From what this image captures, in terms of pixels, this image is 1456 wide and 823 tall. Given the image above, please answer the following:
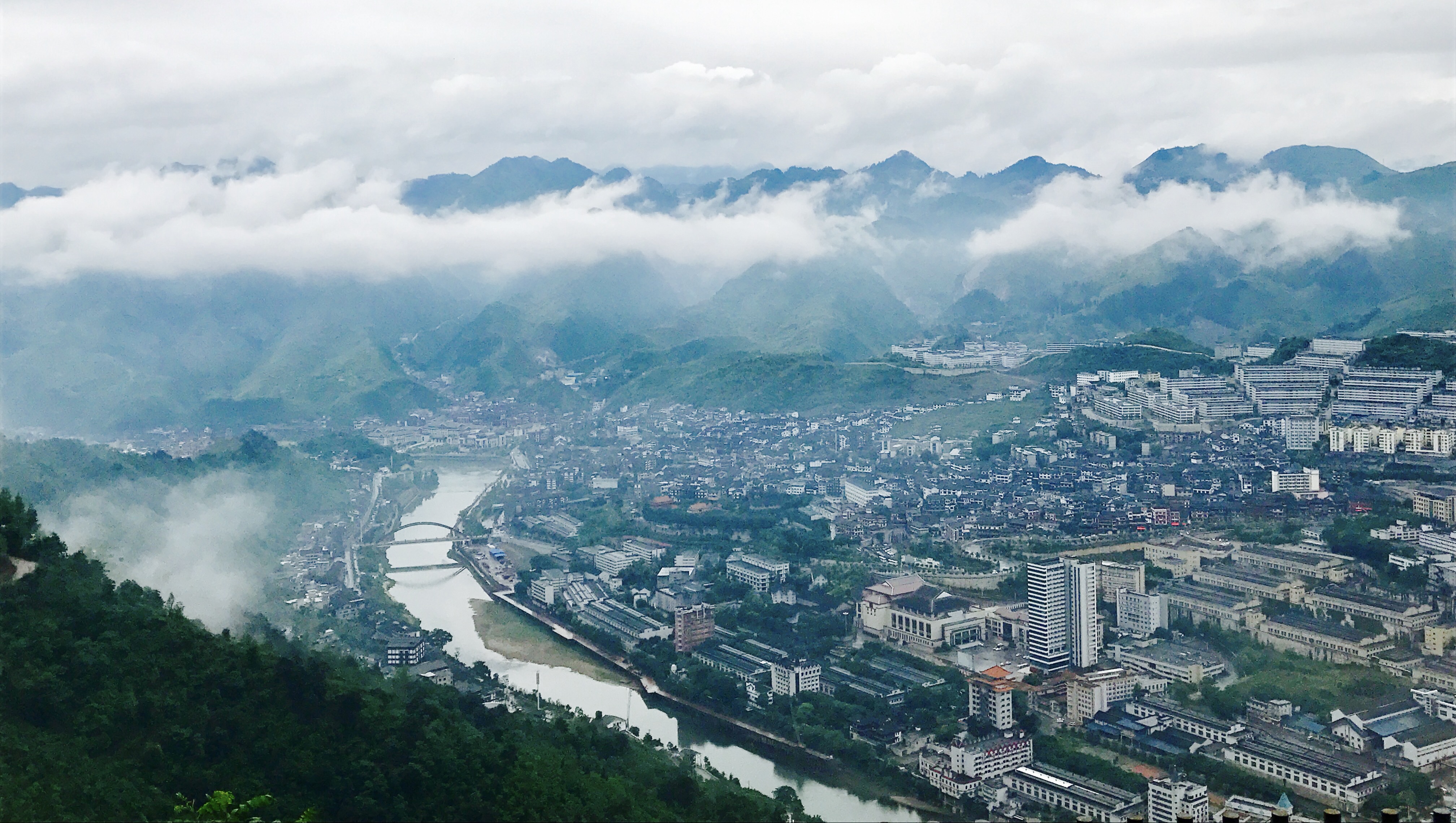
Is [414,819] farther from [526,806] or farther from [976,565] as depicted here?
[976,565]

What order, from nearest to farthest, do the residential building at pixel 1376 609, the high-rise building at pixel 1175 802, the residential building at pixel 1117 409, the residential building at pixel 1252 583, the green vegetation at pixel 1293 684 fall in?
the high-rise building at pixel 1175 802
the green vegetation at pixel 1293 684
the residential building at pixel 1376 609
the residential building at pixel 1252 583
the residential building at pixel 1117 409

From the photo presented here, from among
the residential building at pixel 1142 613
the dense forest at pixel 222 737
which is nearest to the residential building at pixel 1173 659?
the residential building at pixel 1142 613

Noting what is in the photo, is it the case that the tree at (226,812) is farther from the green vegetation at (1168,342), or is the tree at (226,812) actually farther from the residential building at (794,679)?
the green vegetation at (1168,342)

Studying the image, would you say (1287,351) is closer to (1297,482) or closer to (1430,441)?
(1430,441)

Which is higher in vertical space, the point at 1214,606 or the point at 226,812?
the point at 226,812

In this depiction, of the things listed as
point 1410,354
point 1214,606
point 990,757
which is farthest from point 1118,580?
point 1410,354

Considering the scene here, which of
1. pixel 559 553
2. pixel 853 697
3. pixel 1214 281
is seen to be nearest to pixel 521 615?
pixel 559 553
